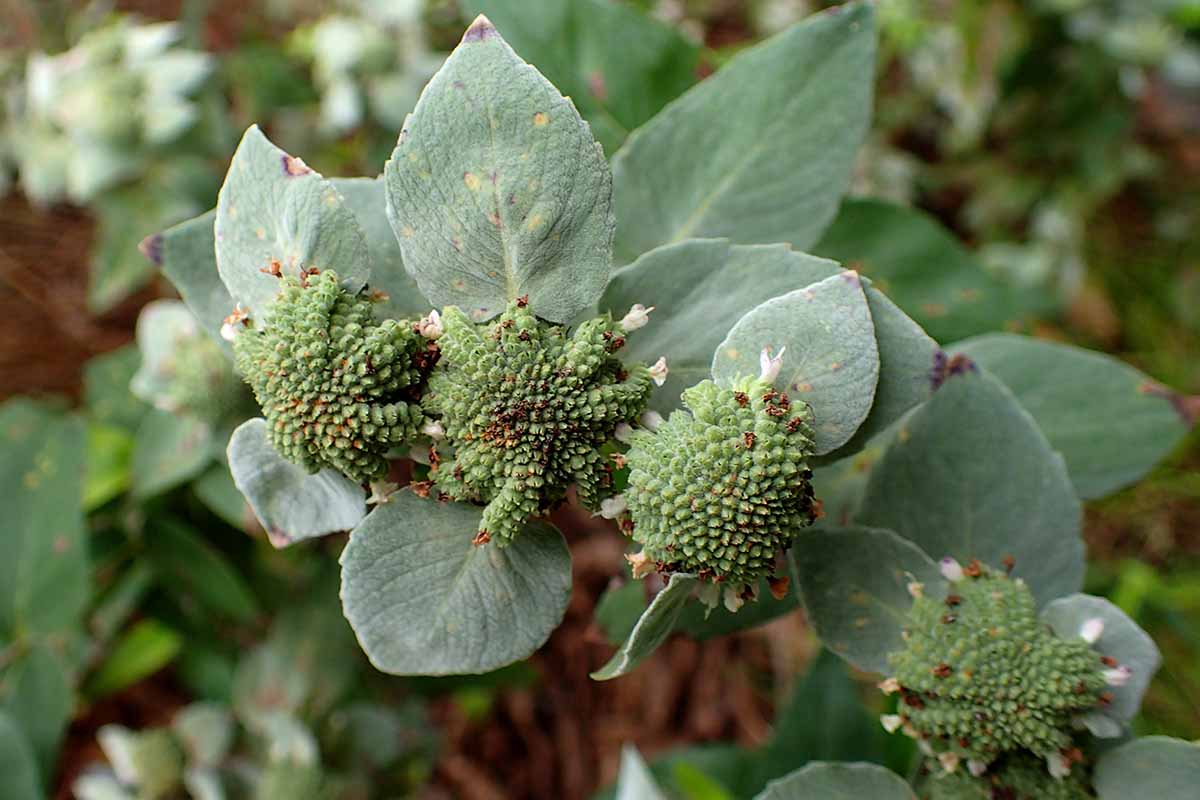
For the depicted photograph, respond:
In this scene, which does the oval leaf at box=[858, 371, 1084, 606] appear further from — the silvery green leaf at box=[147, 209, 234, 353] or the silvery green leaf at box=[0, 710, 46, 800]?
the silvery green leaf at box=[0, 710, 46, 800]

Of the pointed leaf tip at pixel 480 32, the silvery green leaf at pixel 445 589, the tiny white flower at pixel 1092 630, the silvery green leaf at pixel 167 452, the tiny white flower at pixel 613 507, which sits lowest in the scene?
the silvery green leaf at pixel 167 452

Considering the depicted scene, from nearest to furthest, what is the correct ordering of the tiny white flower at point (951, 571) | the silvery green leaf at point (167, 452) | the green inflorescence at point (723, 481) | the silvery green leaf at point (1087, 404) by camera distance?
1. the green inflorescence at point (723, 481)
2. the tiny white flower at point (951, 571)
3. the silvery green leaf at point (1087, 404)
4. the silvery green leaf at point (167, 452)

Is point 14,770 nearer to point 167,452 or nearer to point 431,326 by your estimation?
point 167,452

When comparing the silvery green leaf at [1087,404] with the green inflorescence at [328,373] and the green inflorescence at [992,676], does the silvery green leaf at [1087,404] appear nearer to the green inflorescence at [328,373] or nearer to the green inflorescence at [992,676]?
the green inflorescence at [992,676]

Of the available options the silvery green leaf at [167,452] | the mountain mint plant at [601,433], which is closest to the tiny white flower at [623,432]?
the mountain mint plant at [601,433]

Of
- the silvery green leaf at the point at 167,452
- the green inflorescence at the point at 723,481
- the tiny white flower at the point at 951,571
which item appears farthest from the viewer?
the silvery green leaf at the point at 167,452

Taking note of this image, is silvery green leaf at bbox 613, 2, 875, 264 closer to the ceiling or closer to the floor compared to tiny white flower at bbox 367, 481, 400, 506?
closer to the ceiling

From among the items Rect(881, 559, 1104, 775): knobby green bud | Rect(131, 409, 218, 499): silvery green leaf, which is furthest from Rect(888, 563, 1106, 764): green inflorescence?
Rect(131, 409, 218, 499): silvery green leaf

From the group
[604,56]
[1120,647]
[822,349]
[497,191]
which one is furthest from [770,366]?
[604,56]
